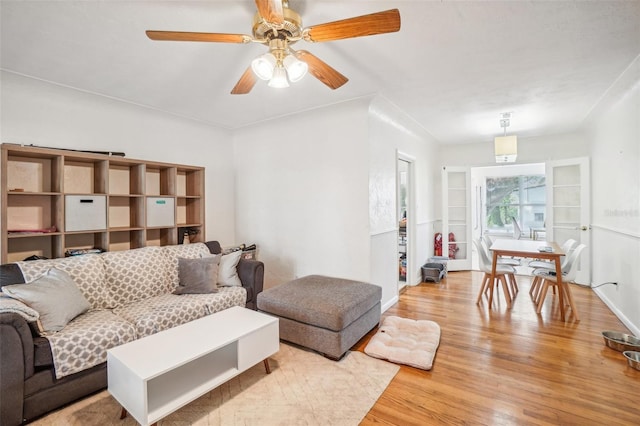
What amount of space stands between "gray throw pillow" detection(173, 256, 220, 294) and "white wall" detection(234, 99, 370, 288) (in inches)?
45.9

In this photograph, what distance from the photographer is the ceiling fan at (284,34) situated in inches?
57.1

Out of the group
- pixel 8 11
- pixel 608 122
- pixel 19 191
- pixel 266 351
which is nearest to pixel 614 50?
pixel 608 122

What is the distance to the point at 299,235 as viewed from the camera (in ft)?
12.8

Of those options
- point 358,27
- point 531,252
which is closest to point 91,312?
point 358,27

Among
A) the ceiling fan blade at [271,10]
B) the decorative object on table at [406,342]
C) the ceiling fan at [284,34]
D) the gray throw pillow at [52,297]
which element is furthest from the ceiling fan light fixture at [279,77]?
the decorative object on table at [406,342]

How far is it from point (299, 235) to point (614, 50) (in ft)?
11.3

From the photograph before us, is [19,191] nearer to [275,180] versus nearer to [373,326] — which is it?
[275,180]

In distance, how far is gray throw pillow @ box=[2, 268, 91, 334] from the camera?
1973 millimetres

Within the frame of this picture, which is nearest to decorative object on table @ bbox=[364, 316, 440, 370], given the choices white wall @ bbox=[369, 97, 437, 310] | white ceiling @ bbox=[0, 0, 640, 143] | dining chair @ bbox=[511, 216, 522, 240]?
white wall @ bbox=[369, 97, 437, 310]

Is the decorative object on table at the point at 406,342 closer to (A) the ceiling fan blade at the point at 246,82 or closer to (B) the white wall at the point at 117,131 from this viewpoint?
(A) the ceiling fan blade at the point at 246,82

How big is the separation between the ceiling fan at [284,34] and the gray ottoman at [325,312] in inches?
71.1

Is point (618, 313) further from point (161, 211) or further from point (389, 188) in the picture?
point (161, 211)

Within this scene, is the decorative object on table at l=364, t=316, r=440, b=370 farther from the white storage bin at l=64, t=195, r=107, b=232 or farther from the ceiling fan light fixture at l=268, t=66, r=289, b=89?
the white storage bin at l=64, t=195, r=107, b=232

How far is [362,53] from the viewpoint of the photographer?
2.31 metres
